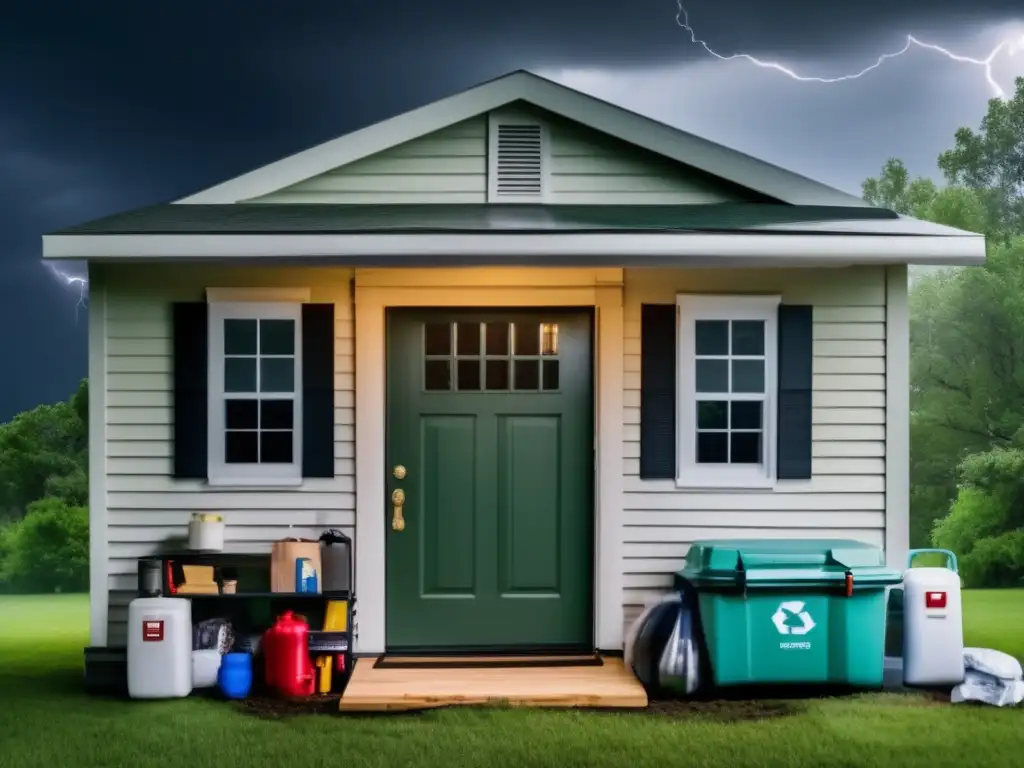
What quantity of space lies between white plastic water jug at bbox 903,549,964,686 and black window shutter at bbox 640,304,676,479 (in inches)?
61.6

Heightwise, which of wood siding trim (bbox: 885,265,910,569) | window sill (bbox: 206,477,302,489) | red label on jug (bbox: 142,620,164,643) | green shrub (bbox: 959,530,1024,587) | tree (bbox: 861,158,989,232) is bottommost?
green shrub (bbox: 959,530,1024,587)

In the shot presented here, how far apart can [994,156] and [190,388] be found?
1463 cm

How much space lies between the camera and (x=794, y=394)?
6676 mm

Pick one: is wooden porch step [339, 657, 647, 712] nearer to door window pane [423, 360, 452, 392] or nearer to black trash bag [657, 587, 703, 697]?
black trash bag [657, 587, 703, 697]

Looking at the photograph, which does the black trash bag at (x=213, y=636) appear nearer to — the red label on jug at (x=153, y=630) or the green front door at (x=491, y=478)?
the red label on jug at (x=153, y=630)

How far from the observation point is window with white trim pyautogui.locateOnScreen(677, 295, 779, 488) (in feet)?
21.9

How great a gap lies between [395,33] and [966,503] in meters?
10.1

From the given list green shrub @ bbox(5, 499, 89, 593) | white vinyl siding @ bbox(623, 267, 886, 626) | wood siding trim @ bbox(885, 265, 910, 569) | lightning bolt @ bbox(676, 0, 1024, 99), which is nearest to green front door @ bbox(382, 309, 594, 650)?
white vinyl siding @ bbox(623, 267, 886, 626)

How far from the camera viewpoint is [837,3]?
1606 cm

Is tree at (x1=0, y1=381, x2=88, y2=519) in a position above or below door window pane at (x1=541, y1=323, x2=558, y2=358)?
below

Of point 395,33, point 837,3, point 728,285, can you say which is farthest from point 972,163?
point 728,285

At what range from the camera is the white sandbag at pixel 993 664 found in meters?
6.08

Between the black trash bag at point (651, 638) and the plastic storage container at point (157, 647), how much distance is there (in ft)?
8.29

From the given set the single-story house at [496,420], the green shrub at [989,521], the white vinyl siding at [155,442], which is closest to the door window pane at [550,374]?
the single-story house at [496,420]
